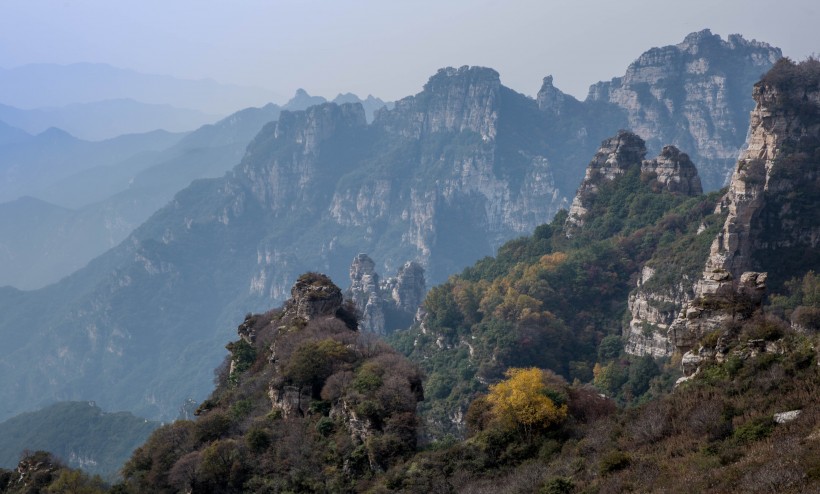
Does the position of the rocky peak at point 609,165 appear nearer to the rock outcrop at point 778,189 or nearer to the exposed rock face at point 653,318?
the rock outcrop at point 778,189

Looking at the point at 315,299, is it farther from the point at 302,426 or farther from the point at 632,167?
the point at 632,167

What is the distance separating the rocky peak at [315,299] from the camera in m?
45.7

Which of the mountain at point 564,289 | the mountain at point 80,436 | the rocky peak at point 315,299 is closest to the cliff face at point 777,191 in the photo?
the mountain at point 564,289

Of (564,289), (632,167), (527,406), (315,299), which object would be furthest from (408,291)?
(527,406)

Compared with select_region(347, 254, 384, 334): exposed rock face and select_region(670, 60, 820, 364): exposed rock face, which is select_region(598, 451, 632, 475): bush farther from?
select_region(347, 254, 384, 334): exposed rock face

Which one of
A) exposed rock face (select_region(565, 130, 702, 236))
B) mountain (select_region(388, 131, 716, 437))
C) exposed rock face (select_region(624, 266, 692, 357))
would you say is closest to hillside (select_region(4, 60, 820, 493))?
mountain (select_region(388, 131, 716, 437))

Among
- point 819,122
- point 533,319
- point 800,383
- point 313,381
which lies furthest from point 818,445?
point 819,122

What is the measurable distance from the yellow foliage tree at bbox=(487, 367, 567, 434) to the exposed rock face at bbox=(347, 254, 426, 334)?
3290 inches

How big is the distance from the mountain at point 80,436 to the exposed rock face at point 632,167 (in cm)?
6984

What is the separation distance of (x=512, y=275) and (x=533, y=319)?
45.6 feet

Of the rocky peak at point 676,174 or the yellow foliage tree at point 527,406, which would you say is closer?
the yellow foliage tree at point 527,406

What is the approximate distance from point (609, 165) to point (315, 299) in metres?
50.9

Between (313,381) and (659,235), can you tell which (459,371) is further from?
(313,381)

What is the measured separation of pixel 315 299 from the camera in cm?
4569
